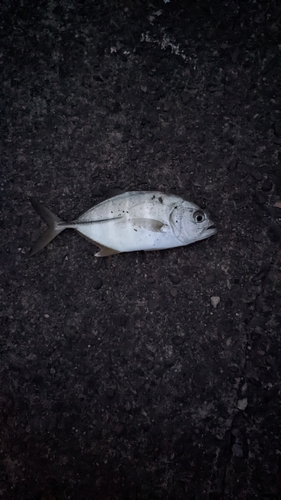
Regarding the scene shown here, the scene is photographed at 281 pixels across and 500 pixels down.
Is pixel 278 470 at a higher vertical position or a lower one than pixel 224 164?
lower

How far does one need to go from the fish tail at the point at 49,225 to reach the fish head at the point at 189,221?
718mm

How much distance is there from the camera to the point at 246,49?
2.59m

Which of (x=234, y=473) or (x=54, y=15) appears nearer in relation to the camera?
(x=234, y=473)

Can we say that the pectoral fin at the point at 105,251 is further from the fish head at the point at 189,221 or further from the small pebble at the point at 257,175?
the small pebble at the point at 257,175

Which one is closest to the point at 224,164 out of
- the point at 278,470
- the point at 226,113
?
the point at 226,113

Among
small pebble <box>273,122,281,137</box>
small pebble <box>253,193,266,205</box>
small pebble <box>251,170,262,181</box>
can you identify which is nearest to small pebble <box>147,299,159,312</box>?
small pebble <box>253,193,266,205</box>

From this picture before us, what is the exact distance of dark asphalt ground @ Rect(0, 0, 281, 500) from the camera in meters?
2.55

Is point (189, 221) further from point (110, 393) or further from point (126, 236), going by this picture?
point (110, 393)

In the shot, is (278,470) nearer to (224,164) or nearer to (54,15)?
(224,164)

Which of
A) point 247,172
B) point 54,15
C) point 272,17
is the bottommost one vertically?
point 247,172

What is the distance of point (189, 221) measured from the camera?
2.46 metres

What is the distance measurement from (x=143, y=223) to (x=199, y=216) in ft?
1.12

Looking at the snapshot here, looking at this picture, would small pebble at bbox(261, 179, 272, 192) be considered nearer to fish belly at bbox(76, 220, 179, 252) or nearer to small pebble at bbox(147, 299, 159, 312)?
fish belly at bbox(76, 220, 179, 252)

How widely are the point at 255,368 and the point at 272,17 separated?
2.21m
